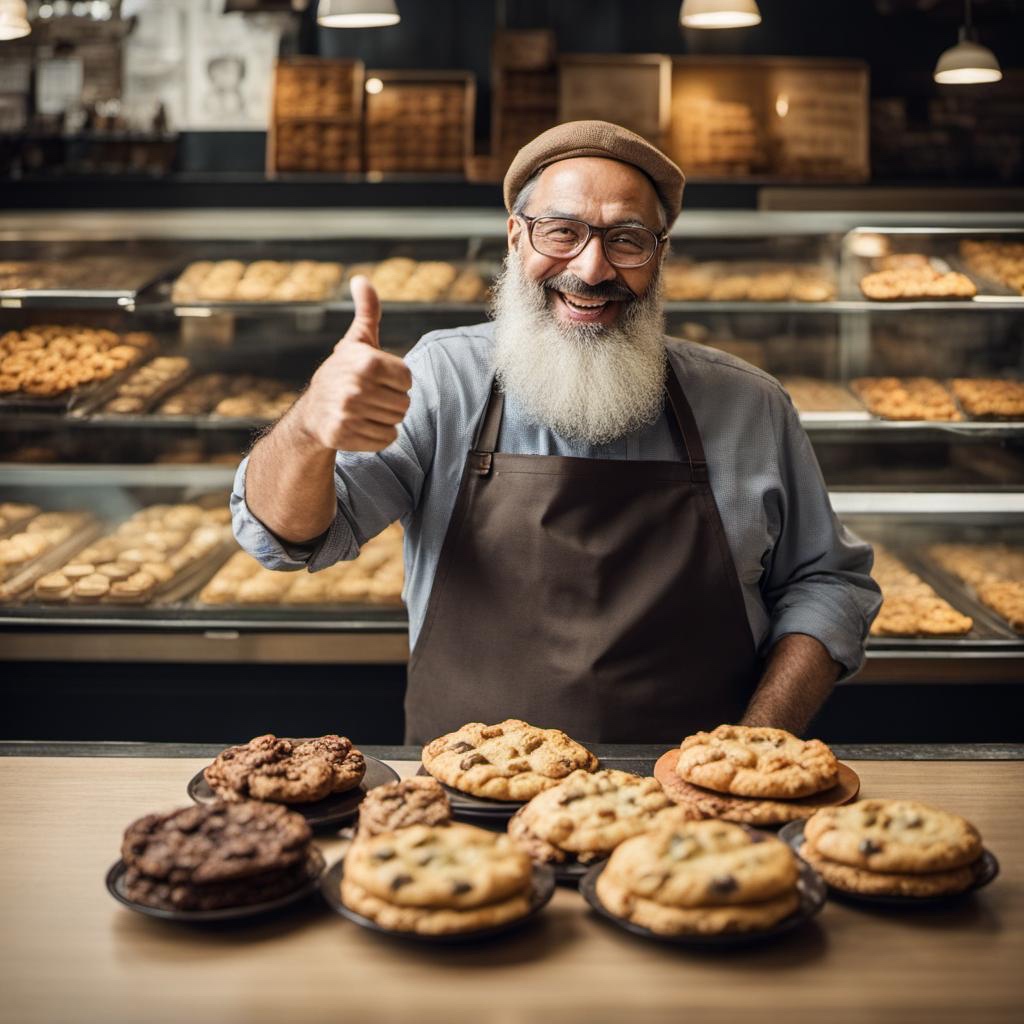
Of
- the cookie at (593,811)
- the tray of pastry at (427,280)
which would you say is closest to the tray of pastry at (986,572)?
Result: the tray of pastry at (427,280)

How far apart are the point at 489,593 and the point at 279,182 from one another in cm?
213

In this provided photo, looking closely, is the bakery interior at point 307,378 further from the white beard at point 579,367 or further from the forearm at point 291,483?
the forearm at point 291,483

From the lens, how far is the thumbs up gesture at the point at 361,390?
5.78ft

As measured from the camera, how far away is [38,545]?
4082mm

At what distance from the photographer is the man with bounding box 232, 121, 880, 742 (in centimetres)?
234

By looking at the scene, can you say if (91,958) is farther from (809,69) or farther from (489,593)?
(809,69)

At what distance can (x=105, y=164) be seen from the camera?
4.64m

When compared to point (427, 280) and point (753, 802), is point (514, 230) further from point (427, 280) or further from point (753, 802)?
point (427, 280)

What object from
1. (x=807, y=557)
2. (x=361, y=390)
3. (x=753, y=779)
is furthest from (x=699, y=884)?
(x=807, y=557)

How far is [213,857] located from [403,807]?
0.79 feet

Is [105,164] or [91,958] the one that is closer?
[91,958]

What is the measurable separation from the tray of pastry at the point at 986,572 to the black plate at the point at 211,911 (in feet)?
10.1

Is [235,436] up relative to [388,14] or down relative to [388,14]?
down

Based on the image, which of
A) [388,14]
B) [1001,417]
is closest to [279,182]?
[388,14]
